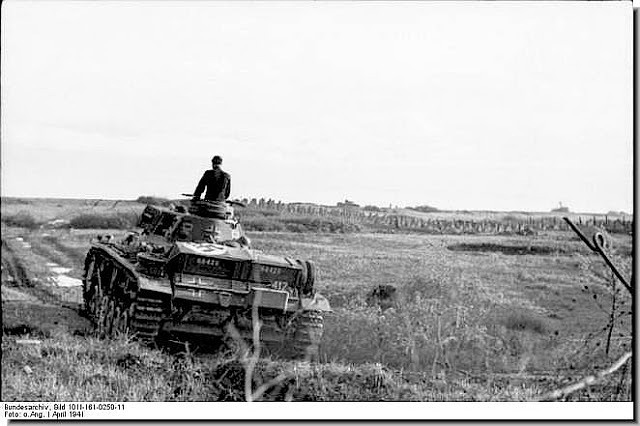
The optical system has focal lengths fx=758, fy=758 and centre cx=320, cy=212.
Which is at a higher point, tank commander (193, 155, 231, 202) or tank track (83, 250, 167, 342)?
tank commander (193, 155, 231, 202)

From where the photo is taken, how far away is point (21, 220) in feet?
22.6

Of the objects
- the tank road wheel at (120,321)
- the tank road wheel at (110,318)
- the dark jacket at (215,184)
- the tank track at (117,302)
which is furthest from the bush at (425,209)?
the tank road wheel at (110,318)

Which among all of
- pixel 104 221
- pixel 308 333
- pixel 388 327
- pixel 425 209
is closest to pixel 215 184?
pixel 104 221

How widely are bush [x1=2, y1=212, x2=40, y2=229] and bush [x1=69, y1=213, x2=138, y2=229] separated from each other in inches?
23.0

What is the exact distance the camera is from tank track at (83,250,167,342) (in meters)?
7.70

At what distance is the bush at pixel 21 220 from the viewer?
22.1ft

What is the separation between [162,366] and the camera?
6.93m

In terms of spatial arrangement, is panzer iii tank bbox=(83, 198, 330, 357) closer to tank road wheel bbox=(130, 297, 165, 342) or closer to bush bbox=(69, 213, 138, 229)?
tank road wheel bbox=(130, 297, 165, 342)

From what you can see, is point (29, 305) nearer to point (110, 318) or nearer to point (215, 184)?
point (110, 318)

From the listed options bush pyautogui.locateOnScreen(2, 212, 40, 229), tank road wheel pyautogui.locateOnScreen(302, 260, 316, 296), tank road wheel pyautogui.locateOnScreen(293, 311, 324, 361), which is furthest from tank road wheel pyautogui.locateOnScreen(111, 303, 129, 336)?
tank road wheel pyautogui.locateOnScreen(302, 260, 316, 296)

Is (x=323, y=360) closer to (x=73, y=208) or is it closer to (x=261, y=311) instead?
(x=261, y=311)

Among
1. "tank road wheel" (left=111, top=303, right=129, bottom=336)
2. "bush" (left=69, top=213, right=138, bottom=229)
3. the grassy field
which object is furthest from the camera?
"tank road wheel" (left=111, top=303, right=129, bottom=336)

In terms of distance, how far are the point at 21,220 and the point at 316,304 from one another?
307 cm

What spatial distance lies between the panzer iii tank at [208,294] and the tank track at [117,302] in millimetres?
10
